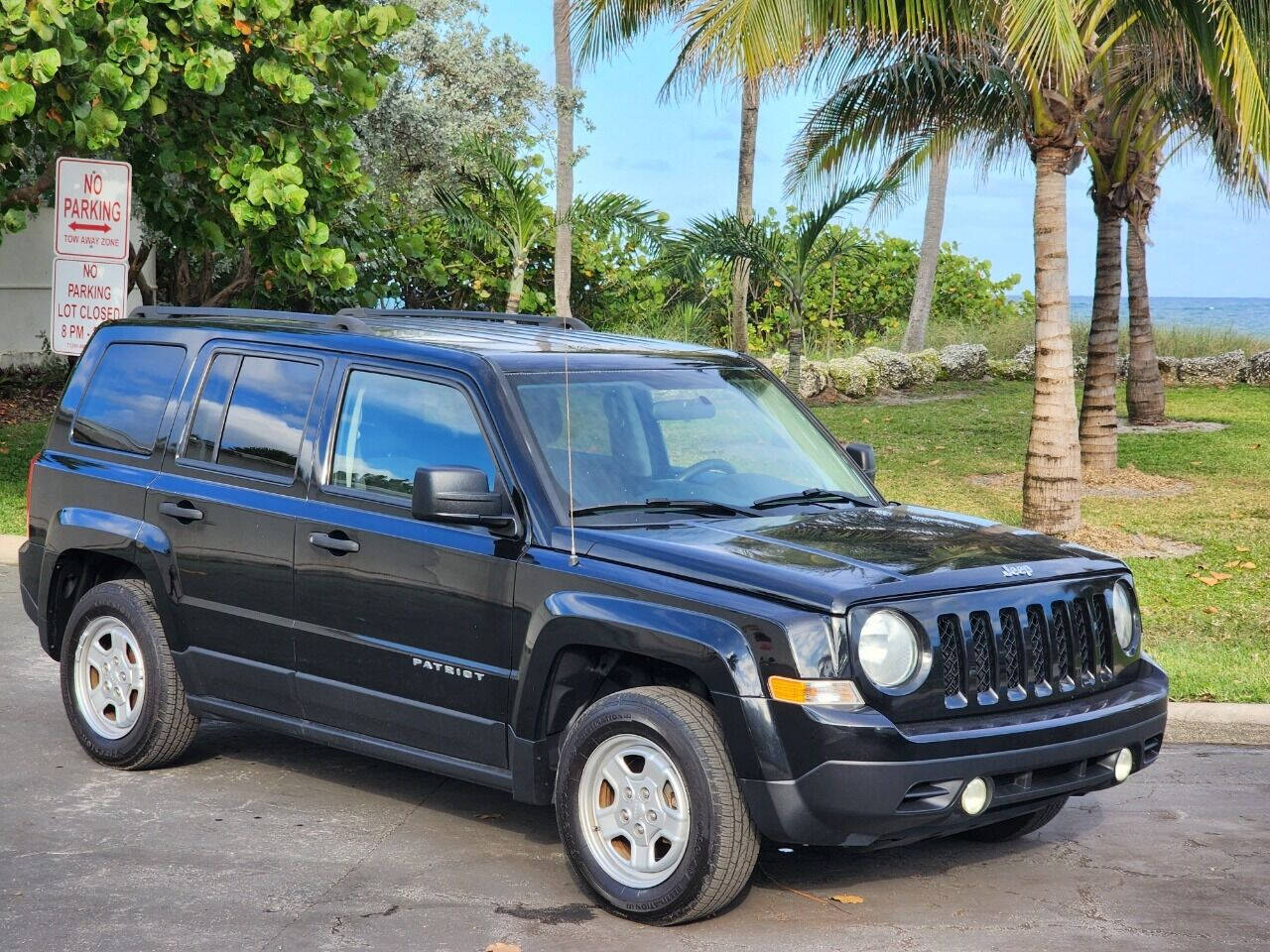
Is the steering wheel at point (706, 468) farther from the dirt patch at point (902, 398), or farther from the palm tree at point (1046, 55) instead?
the dirt patch at point (902, 398)

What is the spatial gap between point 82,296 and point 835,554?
781 centimetres

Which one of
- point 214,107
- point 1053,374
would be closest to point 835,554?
point 1053,374

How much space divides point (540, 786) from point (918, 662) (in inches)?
55.5

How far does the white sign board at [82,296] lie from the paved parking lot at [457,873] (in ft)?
15.8

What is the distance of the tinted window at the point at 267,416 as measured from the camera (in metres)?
6.36

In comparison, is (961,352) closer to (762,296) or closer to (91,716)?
(762,296)

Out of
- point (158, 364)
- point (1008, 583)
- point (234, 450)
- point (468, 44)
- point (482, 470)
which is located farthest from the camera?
point (468, 44)

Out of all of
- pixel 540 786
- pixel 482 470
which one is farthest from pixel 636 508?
pixel 540 786

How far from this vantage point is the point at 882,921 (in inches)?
209

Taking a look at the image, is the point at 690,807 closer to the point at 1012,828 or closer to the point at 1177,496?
the point at 1012,828

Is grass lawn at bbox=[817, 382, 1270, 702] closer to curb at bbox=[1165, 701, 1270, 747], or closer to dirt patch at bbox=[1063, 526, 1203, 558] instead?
dirt patch at bbox=[1063, 526, 1203, 558]

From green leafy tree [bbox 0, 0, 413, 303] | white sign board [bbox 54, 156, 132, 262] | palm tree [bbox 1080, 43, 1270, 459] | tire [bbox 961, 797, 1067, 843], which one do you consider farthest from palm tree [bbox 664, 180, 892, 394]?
tire [bbox 961, 797, 1067, 843]

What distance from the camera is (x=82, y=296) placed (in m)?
11.5

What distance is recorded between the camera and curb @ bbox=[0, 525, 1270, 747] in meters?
8.07
